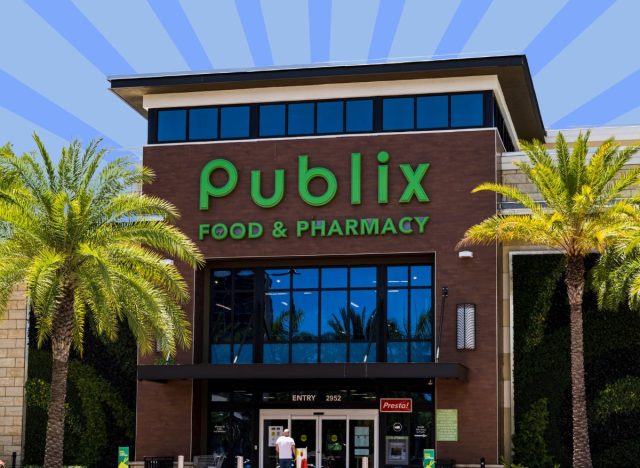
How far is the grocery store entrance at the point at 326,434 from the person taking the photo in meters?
36.8

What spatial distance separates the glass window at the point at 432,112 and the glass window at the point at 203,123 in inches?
278

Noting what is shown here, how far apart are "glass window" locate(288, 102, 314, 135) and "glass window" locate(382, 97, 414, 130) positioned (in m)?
2.51

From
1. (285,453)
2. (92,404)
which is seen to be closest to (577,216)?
(285,453)

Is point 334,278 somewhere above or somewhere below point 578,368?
above

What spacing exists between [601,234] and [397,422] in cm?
1018

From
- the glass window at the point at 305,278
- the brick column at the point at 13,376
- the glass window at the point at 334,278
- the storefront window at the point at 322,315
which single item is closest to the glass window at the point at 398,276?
the storefront window at the point at 322,315

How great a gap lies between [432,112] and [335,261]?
5881 millimetres

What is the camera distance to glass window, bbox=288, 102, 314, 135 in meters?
38.2

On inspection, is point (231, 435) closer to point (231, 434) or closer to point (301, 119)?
point (231, 434)

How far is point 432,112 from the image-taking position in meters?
37.4

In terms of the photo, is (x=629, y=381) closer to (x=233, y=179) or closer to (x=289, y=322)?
(x=289, y=322)

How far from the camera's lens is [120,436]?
3922 cm

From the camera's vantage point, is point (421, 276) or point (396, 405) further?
point (421, 276)

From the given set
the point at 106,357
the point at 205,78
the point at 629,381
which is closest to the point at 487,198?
the point at 629,381
